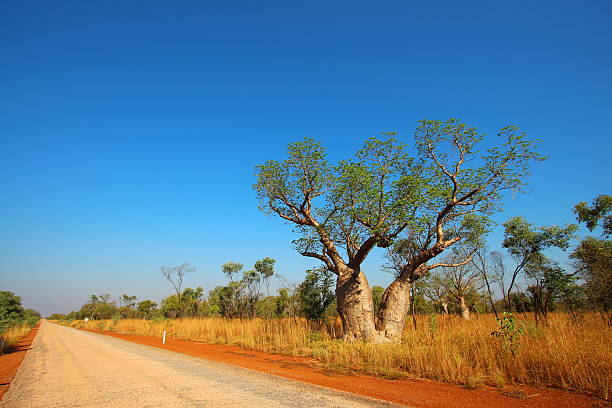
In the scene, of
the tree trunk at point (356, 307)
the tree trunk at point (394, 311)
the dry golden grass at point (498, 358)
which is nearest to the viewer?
the dry golden grass at point (498, 358)

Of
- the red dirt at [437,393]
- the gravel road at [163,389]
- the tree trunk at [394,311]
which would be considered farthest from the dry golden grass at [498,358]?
the gravel road at [163,389]

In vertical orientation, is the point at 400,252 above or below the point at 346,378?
above

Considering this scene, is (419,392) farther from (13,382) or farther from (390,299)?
(13,382)

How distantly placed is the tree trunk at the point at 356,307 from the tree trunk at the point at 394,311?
0.39m

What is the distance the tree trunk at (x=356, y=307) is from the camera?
10.4 meters

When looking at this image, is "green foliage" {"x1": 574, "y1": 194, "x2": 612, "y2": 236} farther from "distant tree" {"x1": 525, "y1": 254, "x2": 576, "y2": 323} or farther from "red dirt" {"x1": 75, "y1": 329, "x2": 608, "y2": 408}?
"red dirt" {"x1": 75, "y1": 329, "x2": 608, "y2": 408}

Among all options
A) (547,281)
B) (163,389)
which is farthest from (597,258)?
(163,389)

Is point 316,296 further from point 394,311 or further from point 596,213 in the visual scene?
point 596,213

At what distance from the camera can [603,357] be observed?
192 inches

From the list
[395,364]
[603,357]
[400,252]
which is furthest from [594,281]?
[395,364]

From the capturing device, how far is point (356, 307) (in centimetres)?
1077

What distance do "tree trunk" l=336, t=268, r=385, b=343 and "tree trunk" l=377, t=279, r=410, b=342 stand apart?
0.39m

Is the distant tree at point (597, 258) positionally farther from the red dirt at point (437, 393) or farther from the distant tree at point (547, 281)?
the red dirt at point (437, 393)

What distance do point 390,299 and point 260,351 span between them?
5152mm
